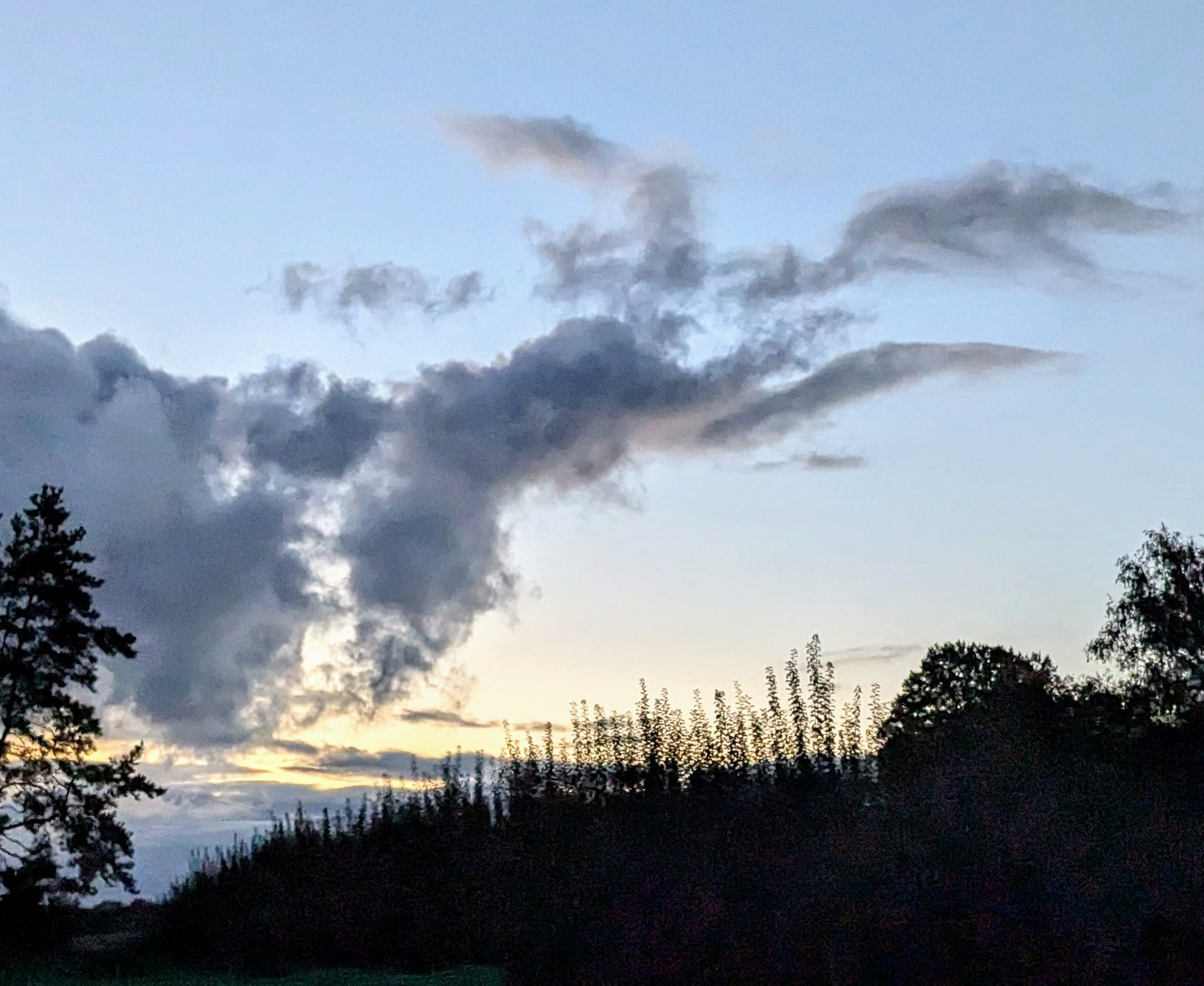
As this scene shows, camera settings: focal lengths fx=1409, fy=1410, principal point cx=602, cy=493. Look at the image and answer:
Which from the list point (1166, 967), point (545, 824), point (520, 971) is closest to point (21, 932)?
point (545, 824)

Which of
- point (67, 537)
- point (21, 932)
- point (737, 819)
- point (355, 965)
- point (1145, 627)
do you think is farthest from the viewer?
point (1145, 627)

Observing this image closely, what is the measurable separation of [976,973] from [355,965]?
563 inches

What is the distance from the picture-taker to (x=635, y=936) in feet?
49.0

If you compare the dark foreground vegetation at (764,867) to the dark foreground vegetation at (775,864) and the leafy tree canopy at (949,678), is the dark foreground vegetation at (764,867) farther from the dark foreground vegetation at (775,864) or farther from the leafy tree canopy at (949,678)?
the leafy tree canopy at (949,678)

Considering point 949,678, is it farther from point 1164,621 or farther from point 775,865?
point 775,865

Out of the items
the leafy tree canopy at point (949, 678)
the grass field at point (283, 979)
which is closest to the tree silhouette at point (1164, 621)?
the leafy tree canopy at point (949, 678)

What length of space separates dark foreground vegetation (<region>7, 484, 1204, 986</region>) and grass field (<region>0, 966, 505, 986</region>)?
2.06ft

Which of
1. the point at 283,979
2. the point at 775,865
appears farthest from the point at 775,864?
the point at 283,979

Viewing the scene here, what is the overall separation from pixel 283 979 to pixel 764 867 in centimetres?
980

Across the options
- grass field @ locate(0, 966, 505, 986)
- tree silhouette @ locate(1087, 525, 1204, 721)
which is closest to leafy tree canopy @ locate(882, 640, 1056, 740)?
tree silhouette @ locate(1087, 525, 1204, 721)

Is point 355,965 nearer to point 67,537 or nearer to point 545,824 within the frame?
point 545,824

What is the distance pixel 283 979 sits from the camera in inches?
882

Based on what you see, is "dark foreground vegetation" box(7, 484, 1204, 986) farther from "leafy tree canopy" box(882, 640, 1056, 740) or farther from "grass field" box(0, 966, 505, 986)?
"leafy tree canopy" box(882, 640, 1056, 740)

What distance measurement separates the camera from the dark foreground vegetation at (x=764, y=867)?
13250mm
